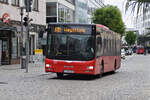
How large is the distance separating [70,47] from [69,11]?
133ft

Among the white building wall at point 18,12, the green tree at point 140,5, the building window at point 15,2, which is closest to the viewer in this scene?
the green tree at point 140,5

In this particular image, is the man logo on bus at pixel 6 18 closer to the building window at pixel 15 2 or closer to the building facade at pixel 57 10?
the building window at pixel 15 2

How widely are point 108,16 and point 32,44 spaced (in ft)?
121

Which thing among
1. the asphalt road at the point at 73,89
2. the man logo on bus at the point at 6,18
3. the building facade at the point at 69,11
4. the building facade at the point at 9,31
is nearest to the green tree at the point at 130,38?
the building facade at the point at 69,11

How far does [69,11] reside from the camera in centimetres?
5884

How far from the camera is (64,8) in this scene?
55406 mm

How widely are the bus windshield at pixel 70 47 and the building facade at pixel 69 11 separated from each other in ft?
107

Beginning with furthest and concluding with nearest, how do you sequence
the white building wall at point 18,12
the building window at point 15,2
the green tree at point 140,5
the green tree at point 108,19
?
the green tree at point 108,19
the building window at point 15,2
the white building wall at point 18,12
the green tree at point 140,5

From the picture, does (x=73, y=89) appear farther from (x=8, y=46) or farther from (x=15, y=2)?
(x=15, y=2)

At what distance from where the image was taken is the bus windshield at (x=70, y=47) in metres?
18.6

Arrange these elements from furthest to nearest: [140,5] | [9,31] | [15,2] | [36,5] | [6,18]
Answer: [36,5] → [15,2] → [9,31] → [6,18] → [140,5]

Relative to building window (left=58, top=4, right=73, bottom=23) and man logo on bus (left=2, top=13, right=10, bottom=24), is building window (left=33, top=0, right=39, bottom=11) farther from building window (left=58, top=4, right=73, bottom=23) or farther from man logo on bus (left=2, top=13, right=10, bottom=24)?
building window (left=58, top=4, right=73, bottom=23)

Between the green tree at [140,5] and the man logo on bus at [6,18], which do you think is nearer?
the green tree at [140,5]

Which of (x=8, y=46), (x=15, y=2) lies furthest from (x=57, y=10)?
(x=8, y=46)
